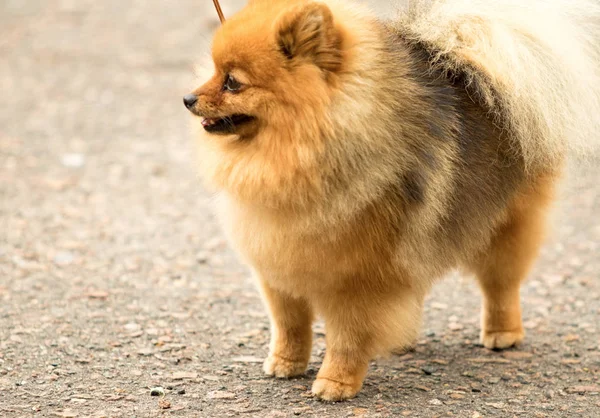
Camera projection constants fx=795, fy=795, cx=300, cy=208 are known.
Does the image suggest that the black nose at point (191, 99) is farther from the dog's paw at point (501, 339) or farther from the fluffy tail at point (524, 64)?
the dog's paw at point (501, 339)

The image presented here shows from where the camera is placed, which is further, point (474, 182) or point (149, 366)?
point (149, 366)

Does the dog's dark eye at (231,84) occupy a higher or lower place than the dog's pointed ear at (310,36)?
lower

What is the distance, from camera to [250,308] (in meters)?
4.86

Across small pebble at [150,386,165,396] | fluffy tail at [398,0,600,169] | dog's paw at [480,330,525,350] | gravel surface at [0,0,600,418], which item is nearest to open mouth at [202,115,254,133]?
gravel surface at [0,0,600,418]

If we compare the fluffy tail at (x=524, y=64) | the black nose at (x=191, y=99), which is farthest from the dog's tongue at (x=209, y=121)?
the fluffy tail at (x=524, y=64)

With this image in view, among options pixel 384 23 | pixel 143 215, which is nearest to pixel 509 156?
pixel 384 23

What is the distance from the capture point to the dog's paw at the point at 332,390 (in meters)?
3.53

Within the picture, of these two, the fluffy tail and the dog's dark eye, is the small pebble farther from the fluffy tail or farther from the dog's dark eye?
the fluffy tail

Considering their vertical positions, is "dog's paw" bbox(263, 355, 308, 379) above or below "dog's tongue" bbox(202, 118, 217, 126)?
below

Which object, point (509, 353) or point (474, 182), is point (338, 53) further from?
point (509, 353)

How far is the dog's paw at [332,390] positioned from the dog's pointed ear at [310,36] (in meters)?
1.39

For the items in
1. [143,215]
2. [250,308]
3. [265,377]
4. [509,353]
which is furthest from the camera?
[143,215]

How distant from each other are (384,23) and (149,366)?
198 cm

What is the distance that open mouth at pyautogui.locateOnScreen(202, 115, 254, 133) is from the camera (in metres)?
3.16
